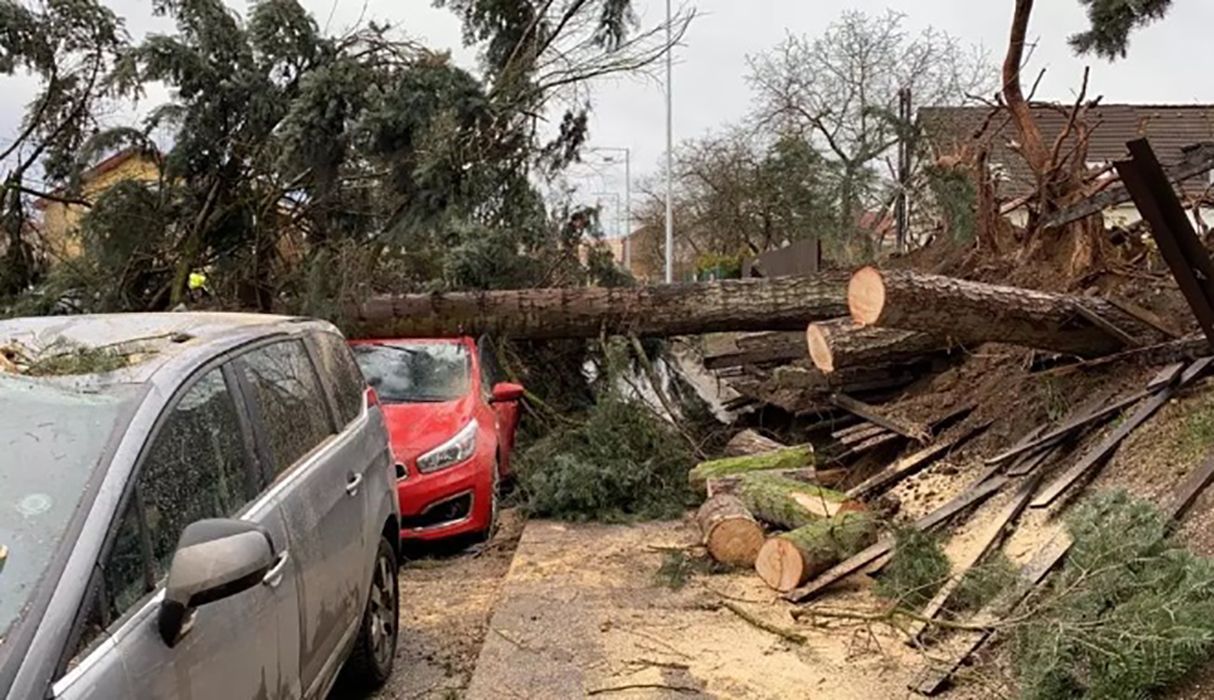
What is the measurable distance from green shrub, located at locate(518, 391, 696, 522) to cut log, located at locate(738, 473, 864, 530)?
44.0 inches

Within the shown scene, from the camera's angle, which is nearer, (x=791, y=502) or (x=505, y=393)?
(x=791, y=502)

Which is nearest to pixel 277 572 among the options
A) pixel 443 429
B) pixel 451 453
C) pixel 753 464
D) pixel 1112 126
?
pixel 451 453

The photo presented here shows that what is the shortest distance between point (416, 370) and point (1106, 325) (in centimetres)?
498

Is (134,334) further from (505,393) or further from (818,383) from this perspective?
(818,383)

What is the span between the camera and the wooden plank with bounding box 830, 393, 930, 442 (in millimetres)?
7559

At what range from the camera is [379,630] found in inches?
179

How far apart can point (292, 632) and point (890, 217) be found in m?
22.6

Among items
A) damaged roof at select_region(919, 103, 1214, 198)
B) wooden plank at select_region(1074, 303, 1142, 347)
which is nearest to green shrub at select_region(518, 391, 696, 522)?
wooden plank at select_region(1074, 303, 1142, 347)

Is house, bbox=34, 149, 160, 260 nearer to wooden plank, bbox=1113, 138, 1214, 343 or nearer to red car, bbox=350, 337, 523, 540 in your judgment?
red car, bbox=350, 337, 523, 540

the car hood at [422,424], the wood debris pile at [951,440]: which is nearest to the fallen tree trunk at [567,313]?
the wood debris pile at [951,440]

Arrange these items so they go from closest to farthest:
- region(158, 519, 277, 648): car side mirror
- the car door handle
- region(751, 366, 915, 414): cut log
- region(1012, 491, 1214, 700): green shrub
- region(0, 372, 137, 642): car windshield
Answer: region(0, 372, 137, 642): car windshield
region(158, 519, 277, 648): car side mirror
the car door handle
region(1012, 491, 1214, 700): green shrub
region(751, 366, 915, 414): cut log

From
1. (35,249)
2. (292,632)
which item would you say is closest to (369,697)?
(292,632)

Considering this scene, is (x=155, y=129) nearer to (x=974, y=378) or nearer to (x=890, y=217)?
(x=974, y=378)

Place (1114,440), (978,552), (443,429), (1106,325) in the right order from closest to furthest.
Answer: (978,552) → (1114,440) → (1106,325) → (443,429)
